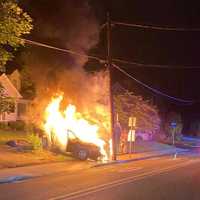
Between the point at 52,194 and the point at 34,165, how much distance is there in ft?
36.3

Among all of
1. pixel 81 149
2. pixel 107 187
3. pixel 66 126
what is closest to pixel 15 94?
pixel 66 126

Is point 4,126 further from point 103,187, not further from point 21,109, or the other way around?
point 103,187

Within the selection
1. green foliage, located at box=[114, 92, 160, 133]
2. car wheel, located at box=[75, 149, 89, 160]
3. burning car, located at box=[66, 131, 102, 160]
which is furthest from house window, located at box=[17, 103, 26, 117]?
car wheel, located at box=[75, 149, 89, 160]

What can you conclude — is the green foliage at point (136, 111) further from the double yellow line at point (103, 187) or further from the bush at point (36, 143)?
the double yellow line at point (103, 187)

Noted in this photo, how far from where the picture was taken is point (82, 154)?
30531 mm

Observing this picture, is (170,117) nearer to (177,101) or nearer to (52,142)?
(177,101)

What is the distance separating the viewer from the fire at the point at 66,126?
31.8 m

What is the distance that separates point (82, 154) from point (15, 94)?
25.2 metres

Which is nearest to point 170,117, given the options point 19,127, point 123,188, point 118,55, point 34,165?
point 118,55

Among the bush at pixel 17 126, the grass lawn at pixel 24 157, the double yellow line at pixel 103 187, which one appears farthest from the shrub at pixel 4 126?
the double yellow line at pixel 103 187

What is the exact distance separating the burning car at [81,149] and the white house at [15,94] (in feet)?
67.7

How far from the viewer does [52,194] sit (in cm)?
1489

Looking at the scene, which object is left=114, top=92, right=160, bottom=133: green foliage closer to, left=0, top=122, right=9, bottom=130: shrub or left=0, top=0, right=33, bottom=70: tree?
left=0, top=122, right=9, bottom=130: shrub

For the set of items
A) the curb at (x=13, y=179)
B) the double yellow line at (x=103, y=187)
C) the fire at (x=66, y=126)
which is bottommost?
the curb at (x=13, y=179)
